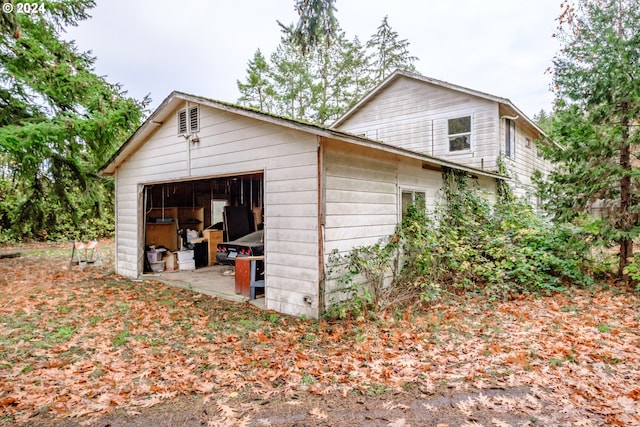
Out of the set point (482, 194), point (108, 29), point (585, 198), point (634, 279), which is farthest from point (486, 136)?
point (108, 29)

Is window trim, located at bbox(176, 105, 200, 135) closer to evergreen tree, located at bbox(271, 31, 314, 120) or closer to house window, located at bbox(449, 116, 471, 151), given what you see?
house window, located at bbox(449, 116, 471, 151)

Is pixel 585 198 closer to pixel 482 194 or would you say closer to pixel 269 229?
pixel 482 194

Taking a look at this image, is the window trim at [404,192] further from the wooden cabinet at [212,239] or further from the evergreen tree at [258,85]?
the evergreen tree at [258,85]

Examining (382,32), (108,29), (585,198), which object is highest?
(382,32)

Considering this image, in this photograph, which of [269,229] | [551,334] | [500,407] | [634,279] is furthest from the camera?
[634,279]

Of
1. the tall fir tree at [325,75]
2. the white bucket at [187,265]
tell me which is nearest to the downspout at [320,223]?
the white bucket at [187,265]

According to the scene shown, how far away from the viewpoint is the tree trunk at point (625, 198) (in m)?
6.83

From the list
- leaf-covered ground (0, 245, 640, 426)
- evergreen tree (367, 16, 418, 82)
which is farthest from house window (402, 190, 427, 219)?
evergreen tree (367, 16, 418, 82)

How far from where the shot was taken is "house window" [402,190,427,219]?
7.11m

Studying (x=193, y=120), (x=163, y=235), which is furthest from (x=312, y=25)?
(x=163, y=235)

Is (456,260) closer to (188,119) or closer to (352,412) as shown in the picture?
(352,412)

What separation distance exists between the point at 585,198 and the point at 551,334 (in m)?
4.17

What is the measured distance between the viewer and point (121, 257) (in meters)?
9.33

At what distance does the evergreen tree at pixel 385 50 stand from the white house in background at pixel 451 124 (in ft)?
34.3
